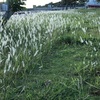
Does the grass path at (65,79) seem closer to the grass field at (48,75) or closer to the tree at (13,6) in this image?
the grass field at (48,75)

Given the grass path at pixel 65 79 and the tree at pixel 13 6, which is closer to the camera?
the grass path at pixel 65 79

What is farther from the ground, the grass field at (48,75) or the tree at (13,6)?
the tree at (13,6)

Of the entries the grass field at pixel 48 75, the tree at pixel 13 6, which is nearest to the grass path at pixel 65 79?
the grass field at pixel 48 75

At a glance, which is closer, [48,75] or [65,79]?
[65,79]

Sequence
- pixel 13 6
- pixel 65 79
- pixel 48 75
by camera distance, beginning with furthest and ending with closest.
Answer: pixel 13 6 → pixel 48 75 → pixel 65 79

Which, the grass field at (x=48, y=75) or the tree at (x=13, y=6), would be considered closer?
the grass field at (x=48, y=75)

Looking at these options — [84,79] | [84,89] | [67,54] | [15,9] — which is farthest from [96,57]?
[15,9]

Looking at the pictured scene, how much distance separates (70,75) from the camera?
3.97 metres

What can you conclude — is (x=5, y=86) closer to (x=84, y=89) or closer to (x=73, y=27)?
(x=84, y=89)

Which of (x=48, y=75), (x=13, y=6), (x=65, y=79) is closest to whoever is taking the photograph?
(x=65, y=79)

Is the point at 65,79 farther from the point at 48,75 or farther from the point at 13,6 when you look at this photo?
the point at 13,6

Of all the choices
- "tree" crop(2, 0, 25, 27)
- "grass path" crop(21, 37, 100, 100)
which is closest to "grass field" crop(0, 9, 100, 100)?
"grass path" crop(21, 37, 100, 100)

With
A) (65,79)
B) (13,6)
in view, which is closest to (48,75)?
(65,79)

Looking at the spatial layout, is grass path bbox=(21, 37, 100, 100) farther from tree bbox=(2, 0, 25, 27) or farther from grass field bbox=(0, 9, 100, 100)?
tree bbox=(2, 0, 25, 27)
